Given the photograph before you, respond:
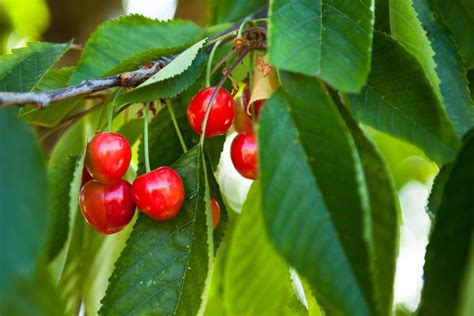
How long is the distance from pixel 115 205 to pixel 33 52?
0.86 feet

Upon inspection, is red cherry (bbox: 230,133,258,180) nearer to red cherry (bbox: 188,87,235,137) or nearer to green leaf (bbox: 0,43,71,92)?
red cherry (bbox: 188,87,235,137)

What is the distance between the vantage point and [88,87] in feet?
2.81

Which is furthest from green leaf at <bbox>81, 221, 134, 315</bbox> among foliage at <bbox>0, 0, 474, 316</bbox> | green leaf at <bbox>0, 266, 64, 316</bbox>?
green leaf at <bbox>0, 266, 64, 316</bbox>

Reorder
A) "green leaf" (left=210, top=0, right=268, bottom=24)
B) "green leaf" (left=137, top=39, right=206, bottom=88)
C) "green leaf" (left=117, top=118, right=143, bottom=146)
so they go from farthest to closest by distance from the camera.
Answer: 1. "green leaf" (left=210, top=0, right=268, bottom=24)
2. "green leaf" (left=117, top=118, right=143, bottom=146)
3. "green leaf" (left=137, top=39, right=206, bottom=88)

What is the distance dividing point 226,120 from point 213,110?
3 cm

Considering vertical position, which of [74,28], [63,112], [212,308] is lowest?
[212,308]

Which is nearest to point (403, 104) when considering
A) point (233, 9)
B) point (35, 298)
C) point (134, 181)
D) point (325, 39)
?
point (325, 39)

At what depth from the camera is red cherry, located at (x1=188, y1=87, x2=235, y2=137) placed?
0.96 meters

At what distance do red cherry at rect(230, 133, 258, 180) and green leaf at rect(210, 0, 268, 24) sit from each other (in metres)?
0.44

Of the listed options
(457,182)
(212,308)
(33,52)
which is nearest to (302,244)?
(457,182)

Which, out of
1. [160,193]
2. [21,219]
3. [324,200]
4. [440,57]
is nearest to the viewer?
[21,219]

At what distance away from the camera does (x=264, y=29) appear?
3.31ft

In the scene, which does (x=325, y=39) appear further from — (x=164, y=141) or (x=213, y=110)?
(x=164, y=141)

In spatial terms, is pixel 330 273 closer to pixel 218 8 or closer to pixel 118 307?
pixel 118 307
